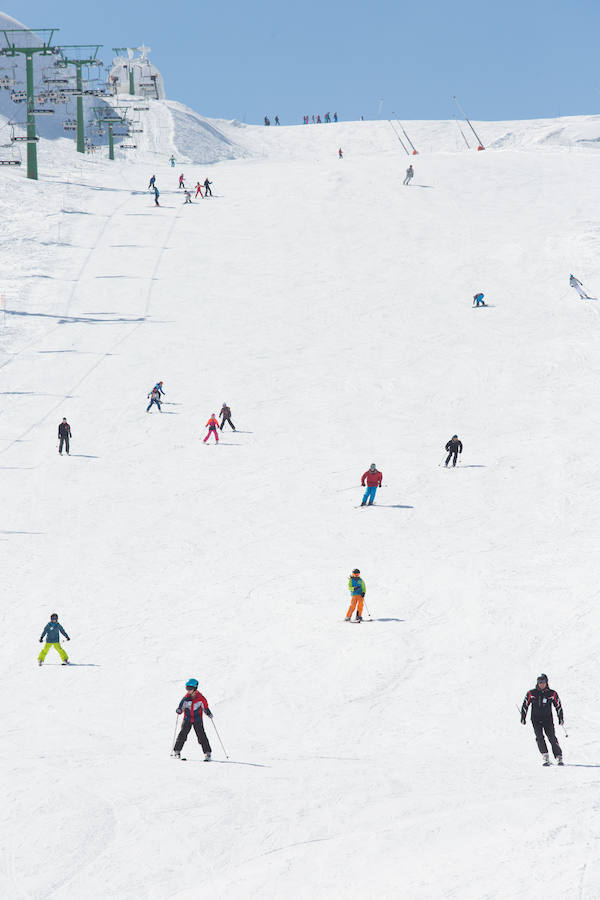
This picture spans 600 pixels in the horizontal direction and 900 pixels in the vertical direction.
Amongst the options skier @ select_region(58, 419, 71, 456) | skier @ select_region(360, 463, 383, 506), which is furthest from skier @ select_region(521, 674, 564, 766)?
skier @ select_region(58, 419, 71, 456)

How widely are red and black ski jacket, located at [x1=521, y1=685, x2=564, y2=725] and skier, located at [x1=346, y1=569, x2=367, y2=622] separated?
5228mm

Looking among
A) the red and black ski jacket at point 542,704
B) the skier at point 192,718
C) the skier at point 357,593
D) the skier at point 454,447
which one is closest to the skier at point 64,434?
the skier at point 454,447

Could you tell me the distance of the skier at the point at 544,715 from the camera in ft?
38.2

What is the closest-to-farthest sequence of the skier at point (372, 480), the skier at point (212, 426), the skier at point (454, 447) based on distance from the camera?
1. the skier at point (372, 480)
2. the skier at point (454, 447)
3. the skier at point (212, 426)

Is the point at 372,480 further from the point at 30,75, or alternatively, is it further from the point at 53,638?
the point at 30,75

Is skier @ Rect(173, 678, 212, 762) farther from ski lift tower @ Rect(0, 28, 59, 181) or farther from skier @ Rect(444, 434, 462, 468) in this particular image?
ski lift tower @ Rect(0, 28, 59, 181)

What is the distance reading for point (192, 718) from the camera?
1220cm

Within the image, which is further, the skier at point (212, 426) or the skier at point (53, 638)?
the skier at point (212, 426)

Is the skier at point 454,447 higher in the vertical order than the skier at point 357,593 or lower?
higher

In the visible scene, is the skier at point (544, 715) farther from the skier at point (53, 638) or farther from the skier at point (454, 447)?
the skier at point (454, 447)

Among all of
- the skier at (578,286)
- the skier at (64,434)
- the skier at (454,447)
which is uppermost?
the skier at (578,286)

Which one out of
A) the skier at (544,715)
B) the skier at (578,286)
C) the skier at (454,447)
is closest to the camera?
the skier at (544,715)

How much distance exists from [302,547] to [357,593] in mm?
4311

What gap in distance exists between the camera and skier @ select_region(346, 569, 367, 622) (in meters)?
16.9
